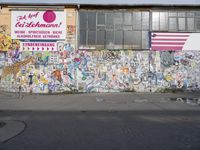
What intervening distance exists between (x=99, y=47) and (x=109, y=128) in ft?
44.4

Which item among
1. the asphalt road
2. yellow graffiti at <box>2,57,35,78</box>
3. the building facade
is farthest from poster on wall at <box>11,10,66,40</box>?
the asphalt road

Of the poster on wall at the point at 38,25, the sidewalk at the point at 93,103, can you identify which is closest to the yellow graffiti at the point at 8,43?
the poster on wall at the point at 38,25

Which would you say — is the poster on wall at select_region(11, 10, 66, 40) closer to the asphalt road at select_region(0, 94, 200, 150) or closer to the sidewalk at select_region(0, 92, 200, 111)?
the sidewalk at select_region(0, 92, 200, 111)

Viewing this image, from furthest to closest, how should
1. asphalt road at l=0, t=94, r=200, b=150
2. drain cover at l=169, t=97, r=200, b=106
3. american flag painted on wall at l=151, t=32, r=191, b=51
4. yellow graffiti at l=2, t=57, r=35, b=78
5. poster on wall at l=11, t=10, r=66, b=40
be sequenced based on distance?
american flag painted on wall at l=151, t=32, r=191, b=51 < yellow graffiti at l=2, t=57, r=35, b=78 < poster on wall at l=11, t=10, r=66, b=40 < drain cover at l=169, t=97, r=200, b=106 < asphalt road at l=0, t=94, r=200, b=150

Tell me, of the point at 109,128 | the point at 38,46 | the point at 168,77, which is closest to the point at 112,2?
the point at 38,46

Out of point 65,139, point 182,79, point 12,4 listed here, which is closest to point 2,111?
point 65,139

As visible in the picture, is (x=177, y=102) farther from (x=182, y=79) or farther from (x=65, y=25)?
(x=65, y=25)

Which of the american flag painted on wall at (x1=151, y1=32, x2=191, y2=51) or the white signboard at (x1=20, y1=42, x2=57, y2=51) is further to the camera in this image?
the american flag painted on wall at (x1=151, y1=32, x2=191, y2=51)

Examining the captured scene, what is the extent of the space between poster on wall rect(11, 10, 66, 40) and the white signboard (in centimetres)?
30

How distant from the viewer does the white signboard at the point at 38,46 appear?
2431 cm

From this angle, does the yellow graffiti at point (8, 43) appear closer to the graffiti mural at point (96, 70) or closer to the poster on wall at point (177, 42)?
the graffiti mural at point (96, 70)

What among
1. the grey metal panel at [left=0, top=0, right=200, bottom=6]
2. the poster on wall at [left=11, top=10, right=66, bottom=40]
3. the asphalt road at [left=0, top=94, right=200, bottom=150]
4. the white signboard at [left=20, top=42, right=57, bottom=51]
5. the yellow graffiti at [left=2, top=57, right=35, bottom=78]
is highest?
the grey metal panel at [left=0, top=0, right=200, bottom=6]

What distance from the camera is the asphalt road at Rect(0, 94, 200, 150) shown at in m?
9.26

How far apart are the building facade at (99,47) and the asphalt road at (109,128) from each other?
6715 mm
